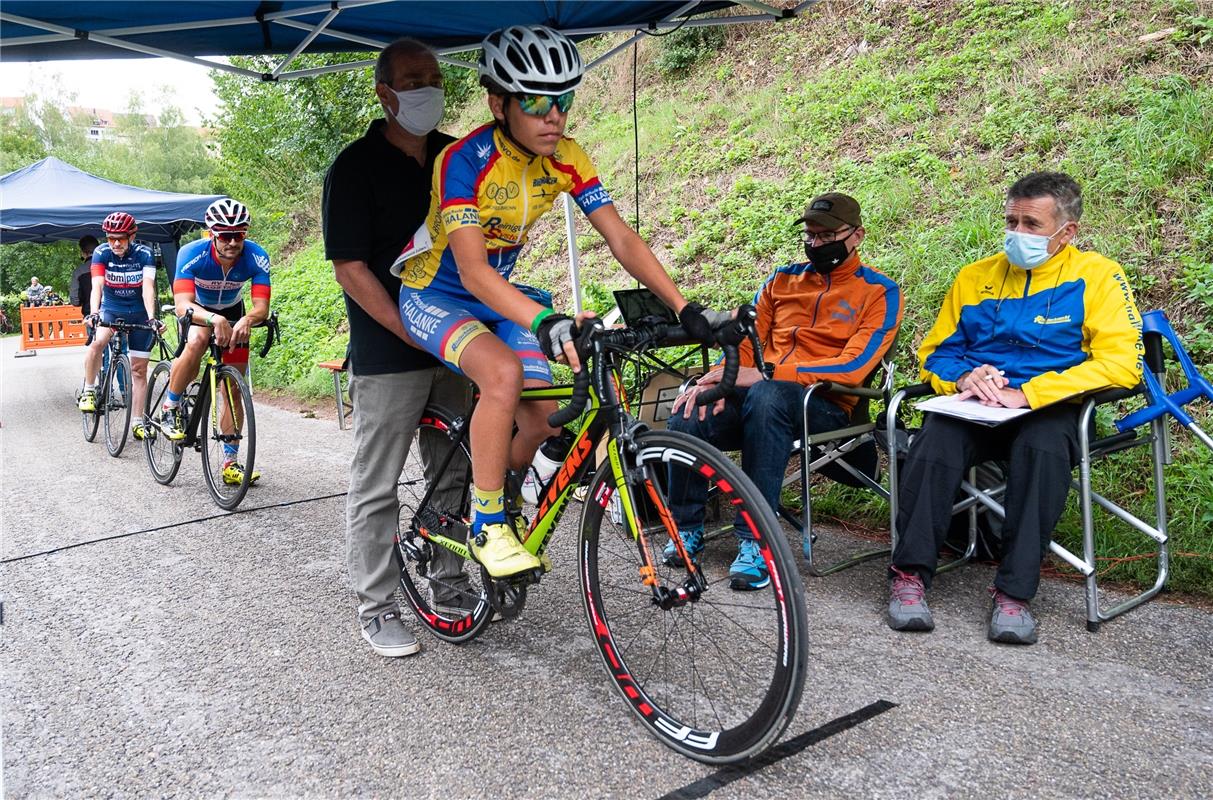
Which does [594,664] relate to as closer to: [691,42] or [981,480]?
[981,480]

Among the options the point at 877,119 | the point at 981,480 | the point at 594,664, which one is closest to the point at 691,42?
the point at 877,119

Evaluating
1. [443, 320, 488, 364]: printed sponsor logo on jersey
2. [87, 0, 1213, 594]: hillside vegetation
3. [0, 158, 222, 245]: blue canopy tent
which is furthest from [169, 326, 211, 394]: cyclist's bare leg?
[0, 158, 222, 245]: blue canopy tent

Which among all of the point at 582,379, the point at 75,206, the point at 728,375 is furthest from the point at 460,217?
the point at 75,206

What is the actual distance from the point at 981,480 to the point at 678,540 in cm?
208

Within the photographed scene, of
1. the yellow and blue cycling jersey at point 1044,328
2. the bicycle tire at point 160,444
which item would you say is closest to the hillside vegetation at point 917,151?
the yellow and blue cycling jersey at point 1044,328

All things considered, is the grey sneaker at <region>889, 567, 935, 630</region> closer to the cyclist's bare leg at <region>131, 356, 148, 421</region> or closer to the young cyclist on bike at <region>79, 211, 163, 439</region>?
→ the cyclist's bare leg at <region>131, 356, 148, 421</region>

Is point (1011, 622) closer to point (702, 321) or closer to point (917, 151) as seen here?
point (702, 321)

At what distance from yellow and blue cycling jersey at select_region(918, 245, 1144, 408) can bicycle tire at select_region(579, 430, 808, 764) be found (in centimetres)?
139

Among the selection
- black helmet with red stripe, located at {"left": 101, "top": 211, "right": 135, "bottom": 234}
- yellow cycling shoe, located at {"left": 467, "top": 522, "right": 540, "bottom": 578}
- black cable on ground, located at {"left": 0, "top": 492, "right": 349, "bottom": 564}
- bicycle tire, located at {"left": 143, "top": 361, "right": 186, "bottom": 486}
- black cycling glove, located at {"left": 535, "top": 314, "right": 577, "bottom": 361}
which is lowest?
black cable on ground, located at {"left": 0, "top": 492, "right": 349, "bottom": 564}

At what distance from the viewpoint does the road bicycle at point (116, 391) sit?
8312mm

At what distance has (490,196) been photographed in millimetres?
3141

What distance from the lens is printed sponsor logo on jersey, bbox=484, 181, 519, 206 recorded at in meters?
3.13

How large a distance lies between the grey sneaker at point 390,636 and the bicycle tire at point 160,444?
3.87 metres

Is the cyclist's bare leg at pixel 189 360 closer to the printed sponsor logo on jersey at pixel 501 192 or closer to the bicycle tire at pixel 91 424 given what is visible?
the bicycle tire at pixel 91 424
